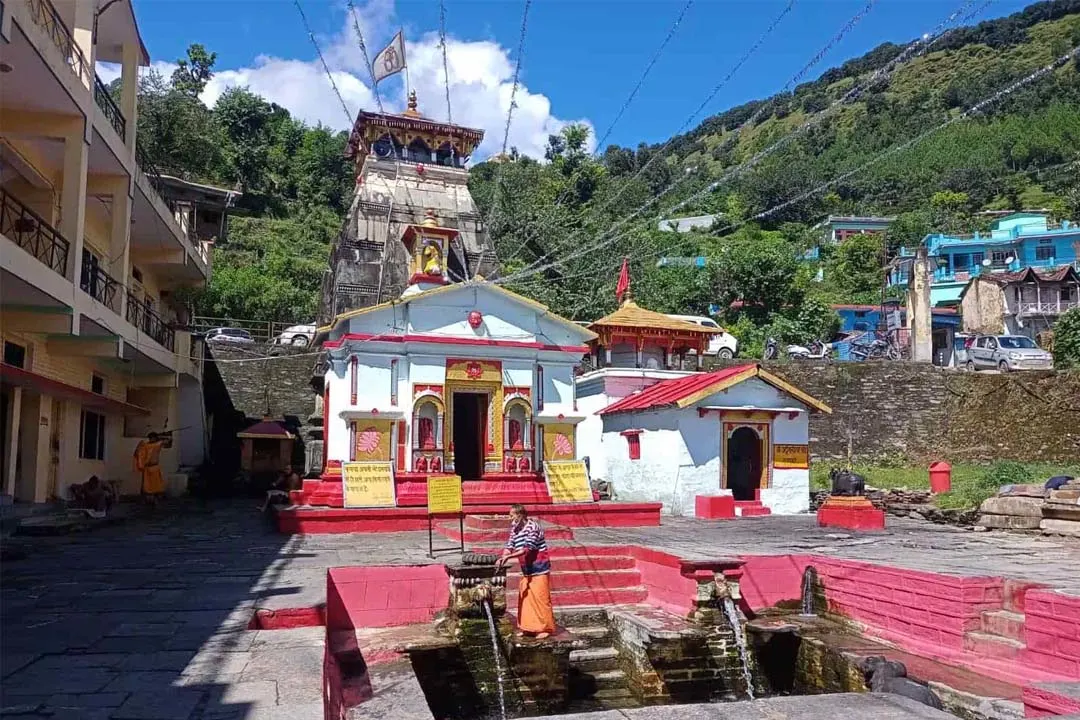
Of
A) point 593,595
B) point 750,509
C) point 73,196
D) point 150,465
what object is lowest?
point 593,595

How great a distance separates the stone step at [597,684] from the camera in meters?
9.07

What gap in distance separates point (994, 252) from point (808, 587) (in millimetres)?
53168

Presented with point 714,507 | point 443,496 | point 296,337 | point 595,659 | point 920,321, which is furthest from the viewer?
point 920,321

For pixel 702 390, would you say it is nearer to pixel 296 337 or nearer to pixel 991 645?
pixel 991 645

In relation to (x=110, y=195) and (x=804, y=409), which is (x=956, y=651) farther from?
(x=110, y=195)

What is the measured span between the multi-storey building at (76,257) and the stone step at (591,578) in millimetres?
8293

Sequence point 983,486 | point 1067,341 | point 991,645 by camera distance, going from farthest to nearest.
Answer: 1. point 1067,341
2. point 983,486
3. point 991,645

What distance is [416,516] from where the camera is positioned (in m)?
16.3

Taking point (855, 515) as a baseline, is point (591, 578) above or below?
below

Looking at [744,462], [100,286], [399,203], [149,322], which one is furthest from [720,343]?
[100,286]

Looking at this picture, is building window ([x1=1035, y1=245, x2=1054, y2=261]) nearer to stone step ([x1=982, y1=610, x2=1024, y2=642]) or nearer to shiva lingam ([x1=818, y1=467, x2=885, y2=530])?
shiva lingam ([x1=818, y1=467, x2=885, y2=530])

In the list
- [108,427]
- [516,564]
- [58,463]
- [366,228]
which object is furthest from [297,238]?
[516,564]

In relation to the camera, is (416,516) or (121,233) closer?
(416,516)

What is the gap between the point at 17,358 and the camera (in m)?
15.0
